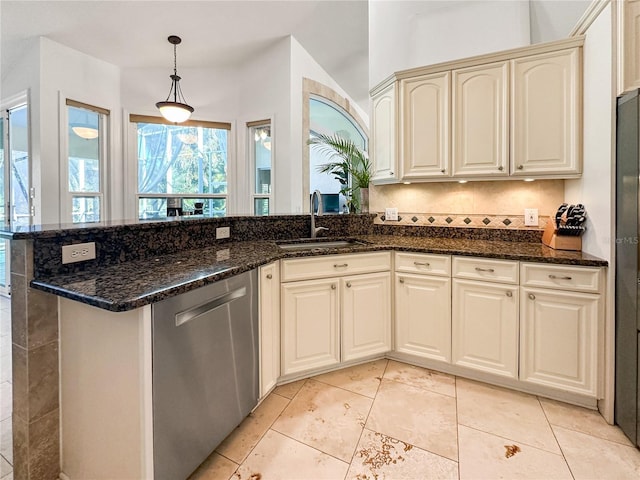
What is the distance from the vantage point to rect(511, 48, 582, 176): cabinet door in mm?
2010

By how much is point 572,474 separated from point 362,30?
444 centimetres

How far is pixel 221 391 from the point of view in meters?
1.43

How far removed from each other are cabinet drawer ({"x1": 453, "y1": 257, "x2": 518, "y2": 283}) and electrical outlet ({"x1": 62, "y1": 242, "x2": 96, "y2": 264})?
202cm

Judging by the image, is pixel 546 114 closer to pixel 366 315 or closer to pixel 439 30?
pixel 439 30

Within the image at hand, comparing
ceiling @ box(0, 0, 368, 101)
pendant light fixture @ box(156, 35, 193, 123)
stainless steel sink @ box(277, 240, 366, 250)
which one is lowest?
stainless steel sink @ box(277, 240, 366, 250)

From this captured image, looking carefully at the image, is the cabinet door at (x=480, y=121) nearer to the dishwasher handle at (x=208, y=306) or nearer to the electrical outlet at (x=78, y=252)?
the dishwasher handle at (x=208, y=306)

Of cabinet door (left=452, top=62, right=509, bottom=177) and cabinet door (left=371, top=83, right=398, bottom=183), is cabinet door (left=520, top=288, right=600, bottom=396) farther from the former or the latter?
cabinet door (left=371, top=83, right=398, bottom=183)

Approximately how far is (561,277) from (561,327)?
0.95 ft

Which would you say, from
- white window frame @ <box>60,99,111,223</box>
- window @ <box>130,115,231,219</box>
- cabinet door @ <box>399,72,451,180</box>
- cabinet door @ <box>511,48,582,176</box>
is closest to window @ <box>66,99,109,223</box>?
white window frame @ <box>60,99,111,223</box>

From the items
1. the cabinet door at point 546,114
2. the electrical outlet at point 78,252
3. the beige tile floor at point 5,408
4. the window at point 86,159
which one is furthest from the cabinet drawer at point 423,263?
the window at point 86,159

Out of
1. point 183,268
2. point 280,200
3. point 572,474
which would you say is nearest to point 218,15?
point 280,200

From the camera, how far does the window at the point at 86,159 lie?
3.76 m

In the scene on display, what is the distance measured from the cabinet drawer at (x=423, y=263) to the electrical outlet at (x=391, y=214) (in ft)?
2.34

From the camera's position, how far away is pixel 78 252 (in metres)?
1.35
